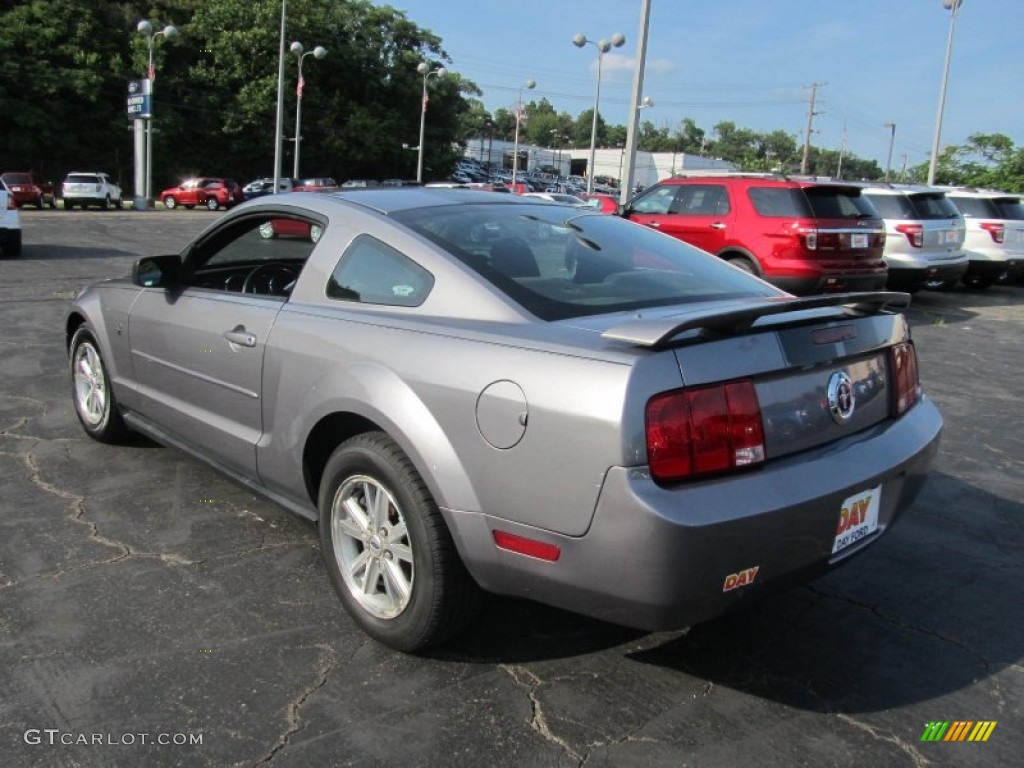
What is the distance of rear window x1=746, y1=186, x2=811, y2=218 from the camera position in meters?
9.72

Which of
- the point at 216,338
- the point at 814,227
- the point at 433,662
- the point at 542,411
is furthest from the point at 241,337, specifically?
the point at 814,227

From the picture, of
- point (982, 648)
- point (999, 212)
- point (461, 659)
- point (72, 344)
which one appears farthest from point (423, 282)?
point (999, 212)

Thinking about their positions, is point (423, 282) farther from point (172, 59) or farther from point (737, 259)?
point (172, 59)

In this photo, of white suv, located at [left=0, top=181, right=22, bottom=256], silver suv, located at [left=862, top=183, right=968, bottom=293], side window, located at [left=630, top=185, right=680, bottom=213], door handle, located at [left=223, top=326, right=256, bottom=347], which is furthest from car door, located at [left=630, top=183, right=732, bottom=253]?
white suv, located at [left=0, top=181, right=22, bottom=256]

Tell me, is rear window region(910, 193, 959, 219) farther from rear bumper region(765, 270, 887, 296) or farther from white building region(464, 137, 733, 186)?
white building region(464, 137, 733, 186)

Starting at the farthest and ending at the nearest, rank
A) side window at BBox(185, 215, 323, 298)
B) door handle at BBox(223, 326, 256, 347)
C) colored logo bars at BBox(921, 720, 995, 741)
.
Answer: side window at BBox(185, 215, 323, 298) < door handle at BBox(223, 326, 256, 347) < colored logo bars at BBox(921, 720, 995, 741)

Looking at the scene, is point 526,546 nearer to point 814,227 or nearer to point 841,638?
point 841,638

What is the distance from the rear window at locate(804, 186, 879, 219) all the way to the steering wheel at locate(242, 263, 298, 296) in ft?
23.5

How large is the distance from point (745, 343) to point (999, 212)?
14.9 m

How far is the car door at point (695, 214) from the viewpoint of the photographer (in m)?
→ 10.3

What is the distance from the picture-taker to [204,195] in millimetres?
41812

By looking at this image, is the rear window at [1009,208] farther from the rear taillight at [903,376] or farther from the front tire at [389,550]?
the front tire at [389,550]

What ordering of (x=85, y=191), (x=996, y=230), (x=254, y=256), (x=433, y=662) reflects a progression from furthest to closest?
(x=85, y=191) < (x=996, y=230) < (x=254, y=256) < (x=433, y=662)
